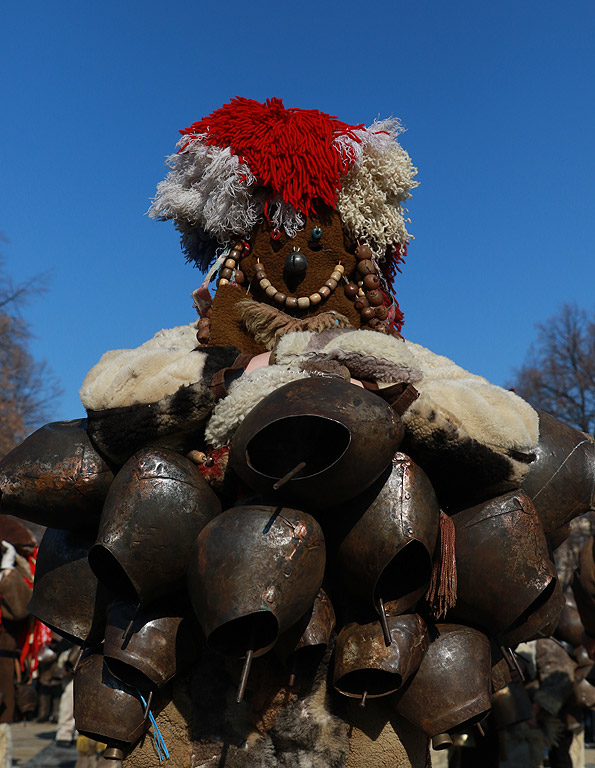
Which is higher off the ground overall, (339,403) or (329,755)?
(339,403)

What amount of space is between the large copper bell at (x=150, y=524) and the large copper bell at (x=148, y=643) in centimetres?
8

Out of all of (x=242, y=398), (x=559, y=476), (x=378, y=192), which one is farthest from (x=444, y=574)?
(x=378, y=192)

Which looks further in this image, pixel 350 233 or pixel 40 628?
pixel 40 628

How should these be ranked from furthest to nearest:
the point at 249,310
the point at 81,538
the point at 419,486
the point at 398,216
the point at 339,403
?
the point at 398,216 < the point at 249,310 < the point at 81,538 < the point at 419,486 < the point at 339,403

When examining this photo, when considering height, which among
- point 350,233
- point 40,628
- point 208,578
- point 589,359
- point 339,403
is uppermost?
point 589,359

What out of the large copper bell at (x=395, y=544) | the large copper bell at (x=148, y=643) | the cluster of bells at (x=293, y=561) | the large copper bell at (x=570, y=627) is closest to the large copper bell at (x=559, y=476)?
the cluster of bells at (x=293, y=561)

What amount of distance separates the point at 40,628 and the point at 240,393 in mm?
5371

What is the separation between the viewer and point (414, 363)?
107 inches

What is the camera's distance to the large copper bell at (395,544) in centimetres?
235

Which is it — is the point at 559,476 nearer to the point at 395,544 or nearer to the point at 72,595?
the point at 395,544

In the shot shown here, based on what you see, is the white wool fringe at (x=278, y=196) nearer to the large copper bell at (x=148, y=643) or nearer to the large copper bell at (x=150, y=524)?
the large copper bell at (x=150, y=524)

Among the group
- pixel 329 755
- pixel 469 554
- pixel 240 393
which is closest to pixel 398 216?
pixel 240 393

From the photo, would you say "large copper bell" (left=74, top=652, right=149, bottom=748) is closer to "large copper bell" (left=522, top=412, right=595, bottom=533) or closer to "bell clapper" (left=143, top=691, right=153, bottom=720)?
"bell clapper" (left=143, top=691, right=153, bottom=720)

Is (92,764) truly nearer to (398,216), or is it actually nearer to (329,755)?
(329,755)
